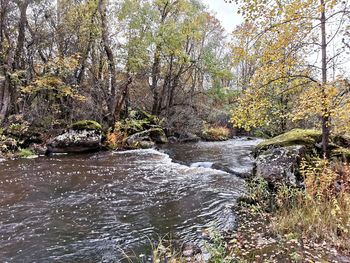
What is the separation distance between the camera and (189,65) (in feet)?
62.3

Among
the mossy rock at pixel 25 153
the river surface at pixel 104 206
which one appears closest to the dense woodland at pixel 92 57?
the mossy rock at pixel 25 153

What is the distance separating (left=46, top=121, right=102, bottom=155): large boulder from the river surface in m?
2.29

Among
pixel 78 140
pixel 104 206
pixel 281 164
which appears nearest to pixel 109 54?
pixel 78 140

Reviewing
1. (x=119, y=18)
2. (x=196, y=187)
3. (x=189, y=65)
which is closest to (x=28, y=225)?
(x=196, y=187)

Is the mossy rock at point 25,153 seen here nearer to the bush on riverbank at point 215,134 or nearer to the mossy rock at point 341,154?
the mossy rock at point 341,154

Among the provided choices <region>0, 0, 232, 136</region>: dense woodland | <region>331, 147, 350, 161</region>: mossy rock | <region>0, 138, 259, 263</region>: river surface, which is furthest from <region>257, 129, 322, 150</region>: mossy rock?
<region>0, 0, 232, 136</region>: dense woodland

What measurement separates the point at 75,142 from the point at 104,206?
703 centimetres

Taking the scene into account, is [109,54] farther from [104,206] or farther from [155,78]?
[104,206]

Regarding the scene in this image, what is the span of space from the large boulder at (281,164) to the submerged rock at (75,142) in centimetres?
826

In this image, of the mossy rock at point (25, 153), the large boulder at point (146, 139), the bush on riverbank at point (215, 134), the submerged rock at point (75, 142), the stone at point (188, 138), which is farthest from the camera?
the bush on riverbank at point (215, 134)

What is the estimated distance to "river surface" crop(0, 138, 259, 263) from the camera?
376 cm

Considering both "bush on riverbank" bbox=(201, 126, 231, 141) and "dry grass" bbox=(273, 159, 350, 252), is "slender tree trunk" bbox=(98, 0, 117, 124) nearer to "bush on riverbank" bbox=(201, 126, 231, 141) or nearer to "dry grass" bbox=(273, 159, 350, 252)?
"bush on riverbank" bbox=(201, 126, 231, 141)

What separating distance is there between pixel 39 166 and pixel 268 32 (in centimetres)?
792

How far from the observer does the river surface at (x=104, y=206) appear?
3.76 meters
